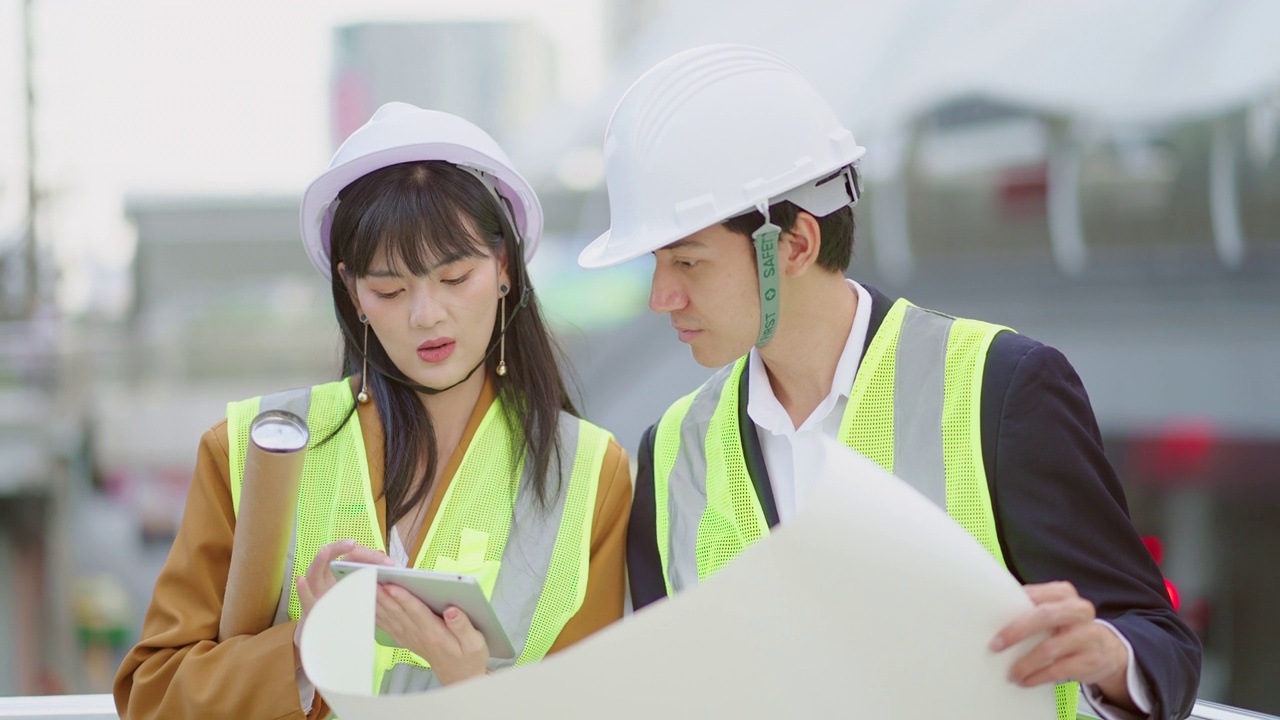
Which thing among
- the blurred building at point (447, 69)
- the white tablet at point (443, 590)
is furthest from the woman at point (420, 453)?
the blurred building at point (447, 69)

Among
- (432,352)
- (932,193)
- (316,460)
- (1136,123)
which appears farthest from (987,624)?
(932,193)

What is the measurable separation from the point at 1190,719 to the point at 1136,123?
581 cm

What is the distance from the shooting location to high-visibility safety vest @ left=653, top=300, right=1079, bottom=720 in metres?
1.98

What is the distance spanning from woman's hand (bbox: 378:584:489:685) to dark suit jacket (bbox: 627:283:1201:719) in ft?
2.47

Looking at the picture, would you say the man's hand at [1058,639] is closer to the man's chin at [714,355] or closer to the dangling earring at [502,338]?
the man's chin at [714,355]

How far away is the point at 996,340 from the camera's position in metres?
2.04

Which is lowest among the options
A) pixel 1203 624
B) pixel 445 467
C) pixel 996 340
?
pixel 1203 624

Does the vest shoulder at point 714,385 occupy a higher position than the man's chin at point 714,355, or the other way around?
the man's chin at point 714,355

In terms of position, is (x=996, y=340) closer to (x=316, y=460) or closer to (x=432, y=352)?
(x=432, y=352)

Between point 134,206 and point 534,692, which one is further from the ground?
point 534,692

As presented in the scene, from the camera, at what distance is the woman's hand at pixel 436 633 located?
1.85 meters

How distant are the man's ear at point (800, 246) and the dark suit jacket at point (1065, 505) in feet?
1.06

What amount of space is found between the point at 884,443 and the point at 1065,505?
293mm

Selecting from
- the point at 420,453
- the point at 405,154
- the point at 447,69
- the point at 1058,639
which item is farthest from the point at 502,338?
the point at 447,69
